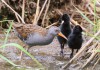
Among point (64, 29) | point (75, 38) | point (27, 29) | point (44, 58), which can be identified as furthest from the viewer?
point (64, 29)

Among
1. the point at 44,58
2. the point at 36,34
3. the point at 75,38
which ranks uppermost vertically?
the point at 36,34

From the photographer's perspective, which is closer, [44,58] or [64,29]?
[44,58]

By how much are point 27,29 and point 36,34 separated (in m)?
0.30

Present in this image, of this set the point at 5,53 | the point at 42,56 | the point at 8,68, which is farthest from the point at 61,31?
the point at 8,68

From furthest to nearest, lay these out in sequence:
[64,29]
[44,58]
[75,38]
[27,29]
Result: [64,29], [27,29], [44,58], [75,38]

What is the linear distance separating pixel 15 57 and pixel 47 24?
2.26 meters

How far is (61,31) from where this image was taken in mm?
7664

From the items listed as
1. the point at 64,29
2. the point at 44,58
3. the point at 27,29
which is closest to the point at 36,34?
the point at 27,29

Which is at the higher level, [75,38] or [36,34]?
[36,34]

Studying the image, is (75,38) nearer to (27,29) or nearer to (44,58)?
(44,58)

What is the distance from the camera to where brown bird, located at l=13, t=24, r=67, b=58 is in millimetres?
7125

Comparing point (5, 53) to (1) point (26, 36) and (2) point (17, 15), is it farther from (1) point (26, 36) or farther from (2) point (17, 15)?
(2) point (17, 15)

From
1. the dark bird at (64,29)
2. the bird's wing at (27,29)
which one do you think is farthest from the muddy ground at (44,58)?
the bird's wing at (27,29)

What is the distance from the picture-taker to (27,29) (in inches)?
294
